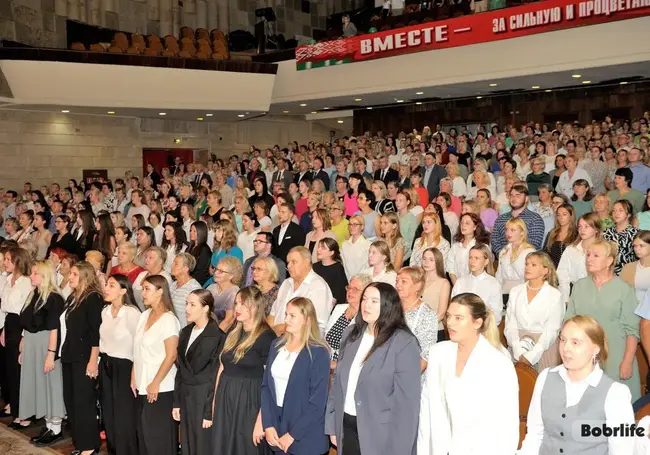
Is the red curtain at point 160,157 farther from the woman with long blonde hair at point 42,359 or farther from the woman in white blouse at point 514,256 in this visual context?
the woman in white blouse at point 514,256

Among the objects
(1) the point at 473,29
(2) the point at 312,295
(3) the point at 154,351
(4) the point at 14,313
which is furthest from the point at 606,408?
(1) the point at 473,29

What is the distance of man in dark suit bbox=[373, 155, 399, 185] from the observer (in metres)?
11.6

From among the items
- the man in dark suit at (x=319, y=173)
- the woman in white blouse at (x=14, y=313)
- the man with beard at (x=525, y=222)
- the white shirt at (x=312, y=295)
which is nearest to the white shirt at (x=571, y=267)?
the man with beard at (x=525, y=222)

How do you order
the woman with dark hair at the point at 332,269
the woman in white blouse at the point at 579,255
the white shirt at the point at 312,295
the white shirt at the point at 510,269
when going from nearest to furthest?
1. the white shirt at the point at 312,295
2. the woman in white blouse at the point at 579,255
3. the white shirt at the point at 510,269
4. the woman with dark hair at the point at 332,269

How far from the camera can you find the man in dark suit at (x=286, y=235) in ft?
25.5

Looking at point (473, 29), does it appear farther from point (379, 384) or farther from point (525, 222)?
point (379, 384)

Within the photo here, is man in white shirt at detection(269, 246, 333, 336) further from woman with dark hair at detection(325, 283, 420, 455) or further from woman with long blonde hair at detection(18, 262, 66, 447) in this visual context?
woman with long blonde hair at detection(18, 262, 66, 447)

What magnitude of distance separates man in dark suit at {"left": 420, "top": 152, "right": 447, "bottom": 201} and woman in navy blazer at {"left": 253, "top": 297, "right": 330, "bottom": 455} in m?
7.15

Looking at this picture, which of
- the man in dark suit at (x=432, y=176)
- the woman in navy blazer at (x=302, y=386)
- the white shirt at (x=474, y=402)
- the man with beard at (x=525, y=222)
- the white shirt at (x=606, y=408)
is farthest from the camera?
the man in dark suit at (x=432, y=176)

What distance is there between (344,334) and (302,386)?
0.42 metres

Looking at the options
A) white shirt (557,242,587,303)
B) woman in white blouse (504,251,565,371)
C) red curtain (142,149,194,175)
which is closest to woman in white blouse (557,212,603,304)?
white shirt (557,242,587,303)

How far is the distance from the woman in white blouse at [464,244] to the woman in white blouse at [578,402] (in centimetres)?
320

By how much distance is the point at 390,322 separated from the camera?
383cm

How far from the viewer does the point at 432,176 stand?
11297 mm
